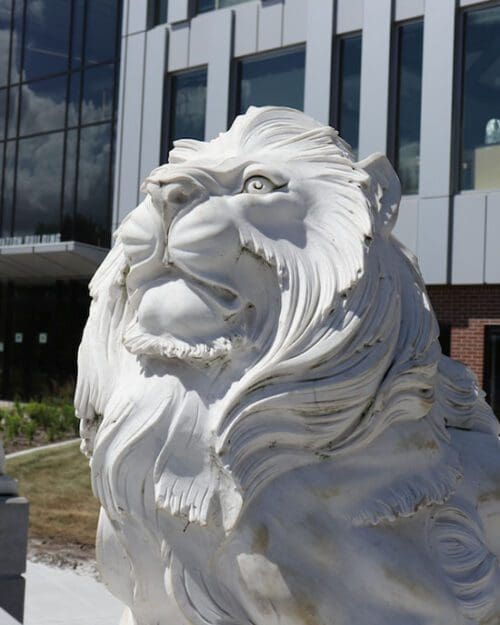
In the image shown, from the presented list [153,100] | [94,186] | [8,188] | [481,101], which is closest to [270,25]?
[153,100]

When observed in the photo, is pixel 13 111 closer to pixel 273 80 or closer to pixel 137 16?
pixel 137 16

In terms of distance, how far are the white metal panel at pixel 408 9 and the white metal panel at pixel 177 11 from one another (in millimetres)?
4263

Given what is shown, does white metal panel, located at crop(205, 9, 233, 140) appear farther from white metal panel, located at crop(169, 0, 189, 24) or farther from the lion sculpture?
the lion sculpture

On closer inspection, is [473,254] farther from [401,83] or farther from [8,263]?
[8,263]

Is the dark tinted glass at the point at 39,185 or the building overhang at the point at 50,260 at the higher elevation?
the dark tinted glass at the point at 39,185

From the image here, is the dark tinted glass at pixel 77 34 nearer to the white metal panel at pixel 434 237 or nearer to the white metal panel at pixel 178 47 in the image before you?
the white metal panel at pixel 178 47

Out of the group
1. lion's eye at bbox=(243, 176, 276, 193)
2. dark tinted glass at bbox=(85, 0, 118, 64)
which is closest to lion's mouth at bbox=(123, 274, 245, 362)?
lion's eye at bbox=(243, 176, 276, 193)

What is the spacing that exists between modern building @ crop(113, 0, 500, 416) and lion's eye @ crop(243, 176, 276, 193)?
1071 centimetres

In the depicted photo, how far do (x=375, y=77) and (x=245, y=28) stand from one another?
2897 millimetres

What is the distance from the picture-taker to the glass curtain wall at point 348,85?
531 inches

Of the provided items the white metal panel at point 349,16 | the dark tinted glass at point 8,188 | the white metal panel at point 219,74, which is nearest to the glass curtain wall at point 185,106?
the white metal panel at point 219,74

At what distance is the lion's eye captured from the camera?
188 cm

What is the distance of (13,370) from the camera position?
21.2m

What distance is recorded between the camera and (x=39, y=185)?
64.0 feet
